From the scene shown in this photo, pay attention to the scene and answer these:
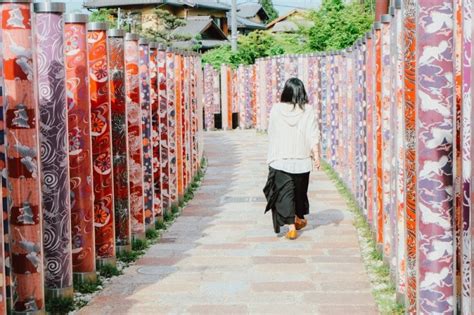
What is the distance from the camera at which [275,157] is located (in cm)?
852

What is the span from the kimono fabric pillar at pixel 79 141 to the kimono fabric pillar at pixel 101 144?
0.51 metres

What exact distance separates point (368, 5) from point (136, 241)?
22.3 m

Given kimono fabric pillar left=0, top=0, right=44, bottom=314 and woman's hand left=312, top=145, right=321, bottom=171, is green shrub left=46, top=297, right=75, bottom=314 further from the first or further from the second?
woman's hand left=312, top=145, right=321, bottom=171

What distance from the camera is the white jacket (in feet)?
27.7

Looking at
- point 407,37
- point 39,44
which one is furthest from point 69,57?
point 407,37

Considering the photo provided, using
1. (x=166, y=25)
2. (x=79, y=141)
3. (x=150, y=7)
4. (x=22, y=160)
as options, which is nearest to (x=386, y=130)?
(x=79, y=141)

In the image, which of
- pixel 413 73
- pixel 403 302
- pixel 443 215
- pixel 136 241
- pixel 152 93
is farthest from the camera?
pixel 152 93

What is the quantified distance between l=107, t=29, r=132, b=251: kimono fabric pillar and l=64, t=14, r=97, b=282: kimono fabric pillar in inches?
39.3

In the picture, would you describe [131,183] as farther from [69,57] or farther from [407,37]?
[407,37]

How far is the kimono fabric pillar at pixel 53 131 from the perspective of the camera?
5.63 m

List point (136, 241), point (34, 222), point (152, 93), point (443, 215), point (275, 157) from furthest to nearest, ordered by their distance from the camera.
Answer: point (152, 93)
point (275, 157)
point (136, 241)
point (34, 222)
point (443, 215)

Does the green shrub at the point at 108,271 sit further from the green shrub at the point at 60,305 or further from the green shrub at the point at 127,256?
the green shrub at the point at 60,305

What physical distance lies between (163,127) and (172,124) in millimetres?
630

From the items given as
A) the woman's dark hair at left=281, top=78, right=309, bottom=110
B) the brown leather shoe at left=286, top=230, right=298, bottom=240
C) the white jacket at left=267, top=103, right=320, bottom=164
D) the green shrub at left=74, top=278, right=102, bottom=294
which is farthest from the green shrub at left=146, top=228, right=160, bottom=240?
the green shrub at left=74, top=278, right=102, bottom=294
